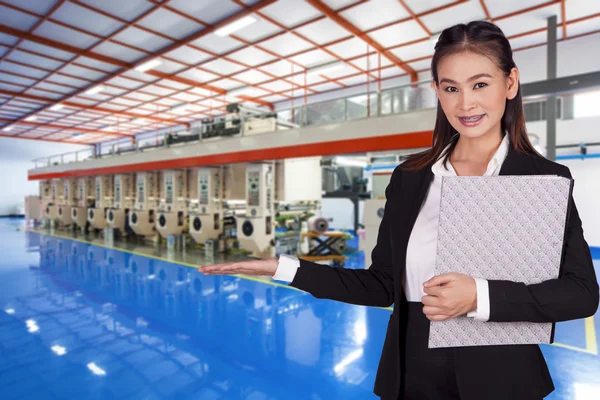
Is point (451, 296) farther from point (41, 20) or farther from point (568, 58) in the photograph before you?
point (568, 58)

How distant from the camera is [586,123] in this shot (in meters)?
9.74

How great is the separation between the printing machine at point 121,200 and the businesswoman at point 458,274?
12232 mm

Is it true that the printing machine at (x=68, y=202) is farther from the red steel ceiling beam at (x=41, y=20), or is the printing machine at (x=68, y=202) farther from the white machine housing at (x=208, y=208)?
the white machine housing at (x=208, y=208)

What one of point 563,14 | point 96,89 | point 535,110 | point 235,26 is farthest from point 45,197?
point 563,14

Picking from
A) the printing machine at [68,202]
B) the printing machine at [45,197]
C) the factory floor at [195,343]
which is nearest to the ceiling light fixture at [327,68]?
the factory floor at [195,343]

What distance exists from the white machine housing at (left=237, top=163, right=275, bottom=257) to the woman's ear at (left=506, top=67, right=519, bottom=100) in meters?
6.85

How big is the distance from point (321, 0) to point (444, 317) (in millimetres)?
8750

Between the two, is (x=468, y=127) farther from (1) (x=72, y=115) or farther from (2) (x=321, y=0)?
(1) (x=72, y=115)

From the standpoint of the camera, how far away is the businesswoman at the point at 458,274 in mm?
702

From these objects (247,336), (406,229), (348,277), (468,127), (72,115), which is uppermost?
(72,115)

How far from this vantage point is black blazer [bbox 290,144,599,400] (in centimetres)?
70

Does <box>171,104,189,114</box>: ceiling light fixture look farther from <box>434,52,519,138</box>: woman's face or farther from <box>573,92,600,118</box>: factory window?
<box>434,52,519,138</box>: woman's face

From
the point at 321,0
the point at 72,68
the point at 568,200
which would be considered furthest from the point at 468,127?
the point at 72,68

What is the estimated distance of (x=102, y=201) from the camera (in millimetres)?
12906
